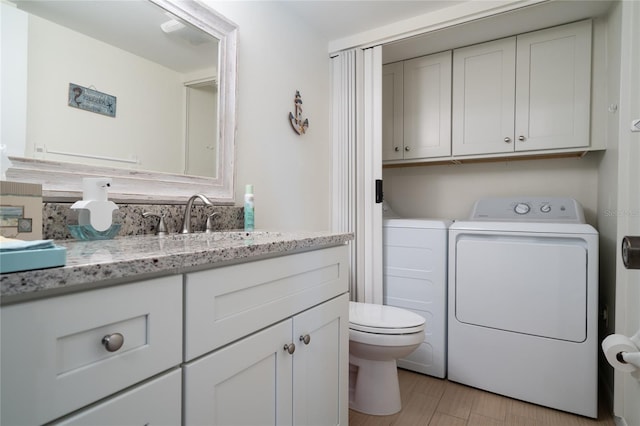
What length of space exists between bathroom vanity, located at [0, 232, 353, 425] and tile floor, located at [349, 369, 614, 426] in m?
0.70

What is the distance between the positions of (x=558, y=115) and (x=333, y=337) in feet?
6.57

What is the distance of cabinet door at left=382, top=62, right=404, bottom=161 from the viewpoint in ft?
8.73

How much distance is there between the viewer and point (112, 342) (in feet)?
1.95

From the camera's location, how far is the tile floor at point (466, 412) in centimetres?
171

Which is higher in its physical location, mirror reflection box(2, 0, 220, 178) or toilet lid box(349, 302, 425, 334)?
mirror reflection box(2, 0, 220, 178)

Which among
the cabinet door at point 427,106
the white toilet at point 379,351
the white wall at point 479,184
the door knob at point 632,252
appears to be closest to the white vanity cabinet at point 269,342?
the white toilet at point 379,351

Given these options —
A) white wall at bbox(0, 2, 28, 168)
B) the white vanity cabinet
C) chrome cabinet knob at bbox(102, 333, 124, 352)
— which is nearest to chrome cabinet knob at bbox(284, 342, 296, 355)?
the white vanity cabinet

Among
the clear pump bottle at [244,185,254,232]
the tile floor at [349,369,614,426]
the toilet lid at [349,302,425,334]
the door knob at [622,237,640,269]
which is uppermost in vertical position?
the clear pump bottle at [244,185,254,232]

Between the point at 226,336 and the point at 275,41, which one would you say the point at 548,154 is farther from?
the point at 226,336

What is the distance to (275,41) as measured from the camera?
1942 mm

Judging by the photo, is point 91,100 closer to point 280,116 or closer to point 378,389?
point 280,116

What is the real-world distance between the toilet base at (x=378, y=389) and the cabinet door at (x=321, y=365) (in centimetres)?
42

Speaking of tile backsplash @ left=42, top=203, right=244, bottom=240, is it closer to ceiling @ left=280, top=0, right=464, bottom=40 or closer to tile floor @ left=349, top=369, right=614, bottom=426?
tile floor @ left=349, top=369, right=614, bottom=426

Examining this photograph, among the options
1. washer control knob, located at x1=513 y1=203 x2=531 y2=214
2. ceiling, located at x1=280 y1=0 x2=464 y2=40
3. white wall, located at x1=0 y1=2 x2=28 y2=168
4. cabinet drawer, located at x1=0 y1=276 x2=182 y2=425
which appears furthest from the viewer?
washer control knob, located at x1=513 y1=203 x2=531 y2=214
